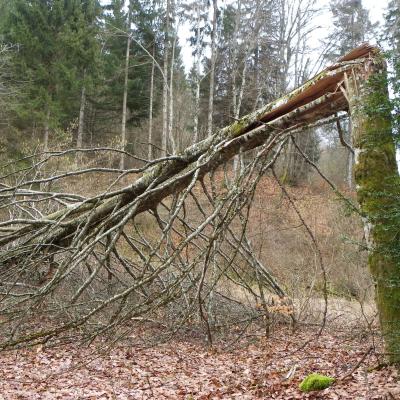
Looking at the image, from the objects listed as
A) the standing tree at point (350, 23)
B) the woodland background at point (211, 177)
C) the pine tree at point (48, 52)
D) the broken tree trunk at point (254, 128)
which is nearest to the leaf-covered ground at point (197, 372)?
the woodland background at point (211, 177)

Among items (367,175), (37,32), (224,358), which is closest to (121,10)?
(37,32)

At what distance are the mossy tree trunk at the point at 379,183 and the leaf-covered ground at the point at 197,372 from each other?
0.90 m

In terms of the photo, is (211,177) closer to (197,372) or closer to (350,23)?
(197,372)

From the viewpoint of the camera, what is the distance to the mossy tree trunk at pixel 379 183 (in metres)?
→ 3.30

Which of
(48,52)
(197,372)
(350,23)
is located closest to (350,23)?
(350,23)

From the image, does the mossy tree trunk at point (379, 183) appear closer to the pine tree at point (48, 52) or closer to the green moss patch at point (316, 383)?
the green moss patch at point (316, 383)

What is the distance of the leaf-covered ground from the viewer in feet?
15.6

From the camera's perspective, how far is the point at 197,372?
20.8ft

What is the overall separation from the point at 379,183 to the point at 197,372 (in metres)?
4.05

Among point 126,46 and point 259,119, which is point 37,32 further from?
point 259,119

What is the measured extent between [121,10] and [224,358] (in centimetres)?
2244

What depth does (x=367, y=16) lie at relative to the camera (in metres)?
25.7

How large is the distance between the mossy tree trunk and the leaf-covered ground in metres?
0.90

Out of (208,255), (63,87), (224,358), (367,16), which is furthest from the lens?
(367,16)
